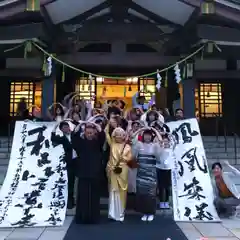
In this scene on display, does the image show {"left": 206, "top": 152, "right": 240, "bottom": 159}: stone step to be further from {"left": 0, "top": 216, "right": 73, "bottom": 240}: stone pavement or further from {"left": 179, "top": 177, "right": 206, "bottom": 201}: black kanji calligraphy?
{"left": 0, "top": 216, "right": 73, "bottom": 240}: stone pavement

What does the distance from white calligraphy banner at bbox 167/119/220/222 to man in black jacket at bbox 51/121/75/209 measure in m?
2.06

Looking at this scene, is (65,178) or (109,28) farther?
(109,28)

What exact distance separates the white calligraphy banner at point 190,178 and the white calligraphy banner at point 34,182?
2.25 metres

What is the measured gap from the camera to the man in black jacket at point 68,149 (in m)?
6.83

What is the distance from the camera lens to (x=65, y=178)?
709cm

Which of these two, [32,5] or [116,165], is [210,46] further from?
[32,5]

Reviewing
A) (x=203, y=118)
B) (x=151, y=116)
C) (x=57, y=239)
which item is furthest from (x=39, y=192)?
(x=203, y=118)

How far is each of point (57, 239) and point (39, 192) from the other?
1776mm

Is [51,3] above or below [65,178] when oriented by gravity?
above

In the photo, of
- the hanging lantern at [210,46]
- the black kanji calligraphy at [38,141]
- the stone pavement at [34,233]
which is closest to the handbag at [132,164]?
the stone pavement at [34,233]

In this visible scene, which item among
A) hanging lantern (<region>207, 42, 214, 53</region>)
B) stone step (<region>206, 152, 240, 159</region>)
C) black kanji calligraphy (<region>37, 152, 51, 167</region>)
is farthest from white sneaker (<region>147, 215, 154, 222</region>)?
hanging lantern (<region>207, 42, 214, 53</region>)

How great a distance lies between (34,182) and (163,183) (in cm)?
260

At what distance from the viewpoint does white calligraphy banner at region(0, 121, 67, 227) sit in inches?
245

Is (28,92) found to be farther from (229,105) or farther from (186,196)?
(186,196)
